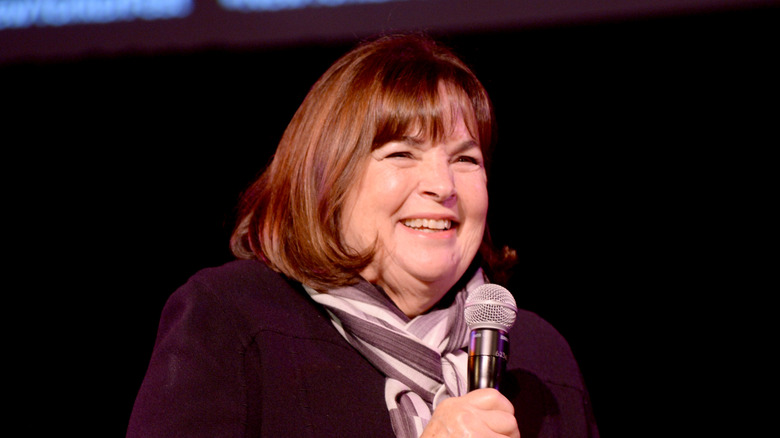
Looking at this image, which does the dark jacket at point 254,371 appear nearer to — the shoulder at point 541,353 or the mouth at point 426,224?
the shoulder at point 541,353

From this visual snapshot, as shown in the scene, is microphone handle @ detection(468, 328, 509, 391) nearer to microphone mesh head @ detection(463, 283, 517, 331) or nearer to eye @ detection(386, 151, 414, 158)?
microphone mesh head @ detection(463, 283, 517, 331)

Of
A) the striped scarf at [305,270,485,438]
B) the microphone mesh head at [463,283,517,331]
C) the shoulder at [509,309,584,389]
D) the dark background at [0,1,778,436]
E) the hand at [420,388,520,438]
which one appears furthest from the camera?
the dark background at [0,1,778,436]

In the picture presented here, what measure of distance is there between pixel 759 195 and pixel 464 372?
6.18 ft

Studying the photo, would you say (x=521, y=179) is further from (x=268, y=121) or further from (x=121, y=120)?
(x=121, y=120)

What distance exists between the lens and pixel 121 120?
11.1 feet

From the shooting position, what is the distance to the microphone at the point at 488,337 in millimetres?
1292

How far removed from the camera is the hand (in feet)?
4.03

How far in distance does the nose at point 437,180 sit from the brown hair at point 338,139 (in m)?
0.06

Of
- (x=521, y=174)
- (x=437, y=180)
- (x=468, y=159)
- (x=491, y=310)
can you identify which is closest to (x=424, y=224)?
(x=437, y=180)

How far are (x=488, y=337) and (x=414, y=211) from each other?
41 centimetres

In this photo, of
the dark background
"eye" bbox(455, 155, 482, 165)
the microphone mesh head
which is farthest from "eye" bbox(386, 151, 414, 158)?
the dark background

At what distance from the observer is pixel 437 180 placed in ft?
5.39

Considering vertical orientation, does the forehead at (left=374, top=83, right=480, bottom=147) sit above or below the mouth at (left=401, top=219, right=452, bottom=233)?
above

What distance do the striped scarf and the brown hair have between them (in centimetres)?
5
